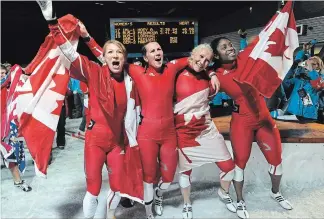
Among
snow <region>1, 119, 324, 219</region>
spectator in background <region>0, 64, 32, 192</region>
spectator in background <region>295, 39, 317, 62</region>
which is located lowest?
snow <region>1, 119, 324, 219</region>

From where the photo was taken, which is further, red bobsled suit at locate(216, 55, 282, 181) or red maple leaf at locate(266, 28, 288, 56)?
red bobsled suit at locate(216, 55, 282, 181)

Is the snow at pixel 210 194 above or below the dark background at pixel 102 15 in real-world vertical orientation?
below

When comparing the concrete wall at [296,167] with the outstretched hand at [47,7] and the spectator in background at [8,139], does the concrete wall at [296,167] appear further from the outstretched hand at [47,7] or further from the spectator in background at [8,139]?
the spectator in background at [8,139]

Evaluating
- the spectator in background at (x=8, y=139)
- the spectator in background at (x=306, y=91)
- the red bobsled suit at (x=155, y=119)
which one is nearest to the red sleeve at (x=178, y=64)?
the red bobsled suit at (x=155, y=119)

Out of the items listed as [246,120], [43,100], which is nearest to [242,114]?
[246,120]

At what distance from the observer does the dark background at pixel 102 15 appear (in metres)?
7.82

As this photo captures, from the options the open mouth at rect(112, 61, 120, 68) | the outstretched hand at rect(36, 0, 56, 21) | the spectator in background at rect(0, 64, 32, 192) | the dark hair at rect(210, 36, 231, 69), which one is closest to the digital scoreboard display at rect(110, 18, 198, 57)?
the spectator in background at rect(0, 64, 32, 192)

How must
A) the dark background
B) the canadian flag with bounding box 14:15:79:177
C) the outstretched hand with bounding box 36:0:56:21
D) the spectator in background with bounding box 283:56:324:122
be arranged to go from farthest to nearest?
the dark background < the spectator in background with bounding box 283:56:324:122 < the canadian flag with bounding box 14:15:79:177 < the outstretched hand with bounding box 36:0:56:21

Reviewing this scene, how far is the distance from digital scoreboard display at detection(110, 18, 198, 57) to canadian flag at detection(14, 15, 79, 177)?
431 centimetres

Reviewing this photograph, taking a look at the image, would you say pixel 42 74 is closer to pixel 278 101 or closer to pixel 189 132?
pixel 189 132

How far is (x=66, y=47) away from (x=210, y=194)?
93.3 inches

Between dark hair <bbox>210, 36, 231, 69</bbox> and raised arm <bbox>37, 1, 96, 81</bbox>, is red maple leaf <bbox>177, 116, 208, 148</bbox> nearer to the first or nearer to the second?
dark hair <bbox>210, 36, 231, 69</bbox>

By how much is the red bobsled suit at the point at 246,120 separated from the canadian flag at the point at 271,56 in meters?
0.13

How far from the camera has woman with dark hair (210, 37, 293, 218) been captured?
2.88 m
